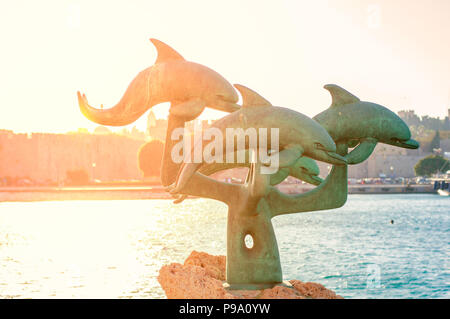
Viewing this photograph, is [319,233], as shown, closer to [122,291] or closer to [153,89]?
[122,291]

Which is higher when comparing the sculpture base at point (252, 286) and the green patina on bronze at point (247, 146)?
the green patina on bronze at point (247, 146)

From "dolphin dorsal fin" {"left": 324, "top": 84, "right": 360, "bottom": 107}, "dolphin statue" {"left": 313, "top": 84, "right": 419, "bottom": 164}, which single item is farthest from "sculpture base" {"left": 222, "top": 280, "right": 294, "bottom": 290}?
"dolphin dorsal fin" {"left": 324, "top": 84, "right": 360, "bottom": 107}

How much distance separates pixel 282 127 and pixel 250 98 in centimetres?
82

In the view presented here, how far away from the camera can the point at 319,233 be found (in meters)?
34.3

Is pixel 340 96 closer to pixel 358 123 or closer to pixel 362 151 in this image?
pixel 358 123

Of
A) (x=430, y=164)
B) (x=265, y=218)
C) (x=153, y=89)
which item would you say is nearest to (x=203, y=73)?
(x=153, y=89)

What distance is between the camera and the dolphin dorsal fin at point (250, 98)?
11.6m

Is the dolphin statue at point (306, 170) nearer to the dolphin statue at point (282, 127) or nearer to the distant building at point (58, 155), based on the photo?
the dolphin statue at point (282, 127)

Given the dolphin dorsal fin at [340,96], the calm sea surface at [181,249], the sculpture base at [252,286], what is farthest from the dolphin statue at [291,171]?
the calm sea surface at [181,249]

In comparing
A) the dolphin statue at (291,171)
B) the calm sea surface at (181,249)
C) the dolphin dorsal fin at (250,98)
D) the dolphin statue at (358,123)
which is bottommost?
the calm sea surface at (181,249)

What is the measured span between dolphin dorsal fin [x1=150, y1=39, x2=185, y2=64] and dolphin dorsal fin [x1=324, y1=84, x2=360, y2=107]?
3165 mm

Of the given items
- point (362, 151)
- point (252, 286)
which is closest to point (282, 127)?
point (362, 151)

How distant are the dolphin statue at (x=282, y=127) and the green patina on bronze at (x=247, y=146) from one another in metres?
0.02
